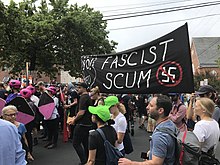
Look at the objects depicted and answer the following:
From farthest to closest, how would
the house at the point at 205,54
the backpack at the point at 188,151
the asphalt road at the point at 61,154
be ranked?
1. the house at the point at 205,54
2. the asphalt road at the point at 61,154
3. the backpack at the point at 188,151

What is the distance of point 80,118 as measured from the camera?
21.7ft

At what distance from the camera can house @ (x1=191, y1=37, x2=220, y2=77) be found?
220 ft

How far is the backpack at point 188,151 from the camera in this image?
9.82 feet

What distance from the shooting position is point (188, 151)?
10.5ft

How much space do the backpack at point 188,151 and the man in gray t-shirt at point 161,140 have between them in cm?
6

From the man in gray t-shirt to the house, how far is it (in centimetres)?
6416

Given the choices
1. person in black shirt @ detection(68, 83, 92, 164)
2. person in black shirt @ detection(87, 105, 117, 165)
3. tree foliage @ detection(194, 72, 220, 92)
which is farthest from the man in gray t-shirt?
tree foliage @ detection(194, 72, 220, 92)

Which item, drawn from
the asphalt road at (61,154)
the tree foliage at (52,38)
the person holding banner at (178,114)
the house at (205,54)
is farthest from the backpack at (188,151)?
the house at (205,54)

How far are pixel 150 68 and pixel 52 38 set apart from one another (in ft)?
69.1

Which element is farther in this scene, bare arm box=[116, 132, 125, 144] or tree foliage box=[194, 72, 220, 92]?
tree foliage box=[194, 72, 220, 92]

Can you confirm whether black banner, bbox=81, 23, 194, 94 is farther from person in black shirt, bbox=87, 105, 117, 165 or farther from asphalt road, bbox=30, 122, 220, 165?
asphalt road, bbox=30, 122, 220, 165

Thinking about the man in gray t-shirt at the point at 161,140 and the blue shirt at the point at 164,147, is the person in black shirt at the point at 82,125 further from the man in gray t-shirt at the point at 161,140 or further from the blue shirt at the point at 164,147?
the blue shirt at the point at 164,147

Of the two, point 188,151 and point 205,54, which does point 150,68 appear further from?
point 205,54

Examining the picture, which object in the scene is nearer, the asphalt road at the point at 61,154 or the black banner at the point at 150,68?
the black banner at the point at 150,68
